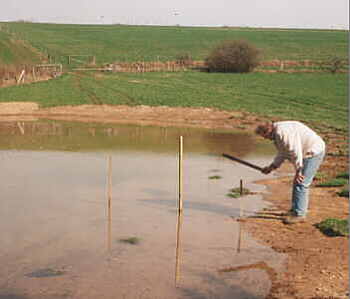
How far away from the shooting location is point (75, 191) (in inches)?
455

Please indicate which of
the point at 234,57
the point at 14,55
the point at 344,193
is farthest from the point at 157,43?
the point at 344,193

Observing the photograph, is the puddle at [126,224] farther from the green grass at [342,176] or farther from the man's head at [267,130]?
the green grass at [342,176]

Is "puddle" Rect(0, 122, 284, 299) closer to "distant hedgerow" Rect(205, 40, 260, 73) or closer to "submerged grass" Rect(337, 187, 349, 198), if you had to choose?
"submerged grass" Rect(337, 187, 349, 198)

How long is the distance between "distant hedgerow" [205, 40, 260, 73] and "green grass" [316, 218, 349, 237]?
134 ft

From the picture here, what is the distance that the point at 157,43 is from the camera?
2852 inches

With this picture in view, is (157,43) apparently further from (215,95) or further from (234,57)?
(215,95)

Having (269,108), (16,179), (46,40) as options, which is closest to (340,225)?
(16,179)

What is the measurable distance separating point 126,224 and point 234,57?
41.0 m

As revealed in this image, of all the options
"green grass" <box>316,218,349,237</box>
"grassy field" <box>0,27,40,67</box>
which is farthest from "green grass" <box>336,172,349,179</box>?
"grassy field" <box>0,27,40,67</box>

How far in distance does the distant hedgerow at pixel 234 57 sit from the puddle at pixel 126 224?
33087mm

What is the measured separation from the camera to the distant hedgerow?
4919cm

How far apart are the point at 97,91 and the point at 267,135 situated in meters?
21.9

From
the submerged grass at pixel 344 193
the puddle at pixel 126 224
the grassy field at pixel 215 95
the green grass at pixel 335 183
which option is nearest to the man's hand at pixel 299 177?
the puddle at pixel 126 224

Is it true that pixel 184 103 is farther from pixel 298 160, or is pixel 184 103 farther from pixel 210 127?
pixel 298 160
